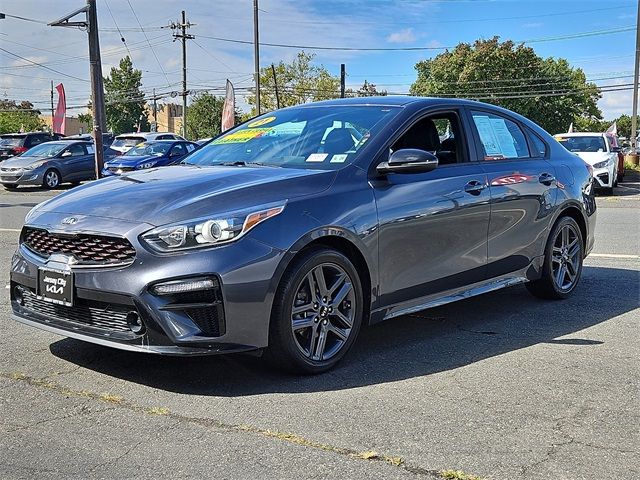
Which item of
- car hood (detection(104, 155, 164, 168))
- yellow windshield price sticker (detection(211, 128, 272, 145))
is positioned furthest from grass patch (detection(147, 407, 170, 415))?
car hood (detection(104, 155, 164, 168))

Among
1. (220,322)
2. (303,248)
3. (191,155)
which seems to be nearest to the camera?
(220,322)

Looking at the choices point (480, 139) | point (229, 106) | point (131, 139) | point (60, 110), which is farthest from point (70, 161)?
point (480, 139)

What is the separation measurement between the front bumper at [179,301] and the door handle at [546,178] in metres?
2.88

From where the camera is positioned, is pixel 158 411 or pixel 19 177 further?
pixel 19 177

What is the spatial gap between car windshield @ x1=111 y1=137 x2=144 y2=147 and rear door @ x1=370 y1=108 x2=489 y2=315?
22.4 metres

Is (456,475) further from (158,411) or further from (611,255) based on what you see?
(611,255)

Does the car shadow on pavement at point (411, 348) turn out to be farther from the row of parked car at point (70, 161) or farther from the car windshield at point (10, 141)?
the car windshield at point (10, 141)

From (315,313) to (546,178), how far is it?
8.92ft

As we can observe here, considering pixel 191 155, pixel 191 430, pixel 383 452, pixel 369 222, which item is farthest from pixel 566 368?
pixel 191 155

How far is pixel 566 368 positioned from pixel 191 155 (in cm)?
299

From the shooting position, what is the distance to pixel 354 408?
365cm

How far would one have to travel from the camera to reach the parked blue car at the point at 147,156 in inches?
826

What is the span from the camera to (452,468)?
2.99 m

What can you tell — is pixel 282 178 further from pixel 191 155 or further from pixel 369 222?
pixel 191 155
